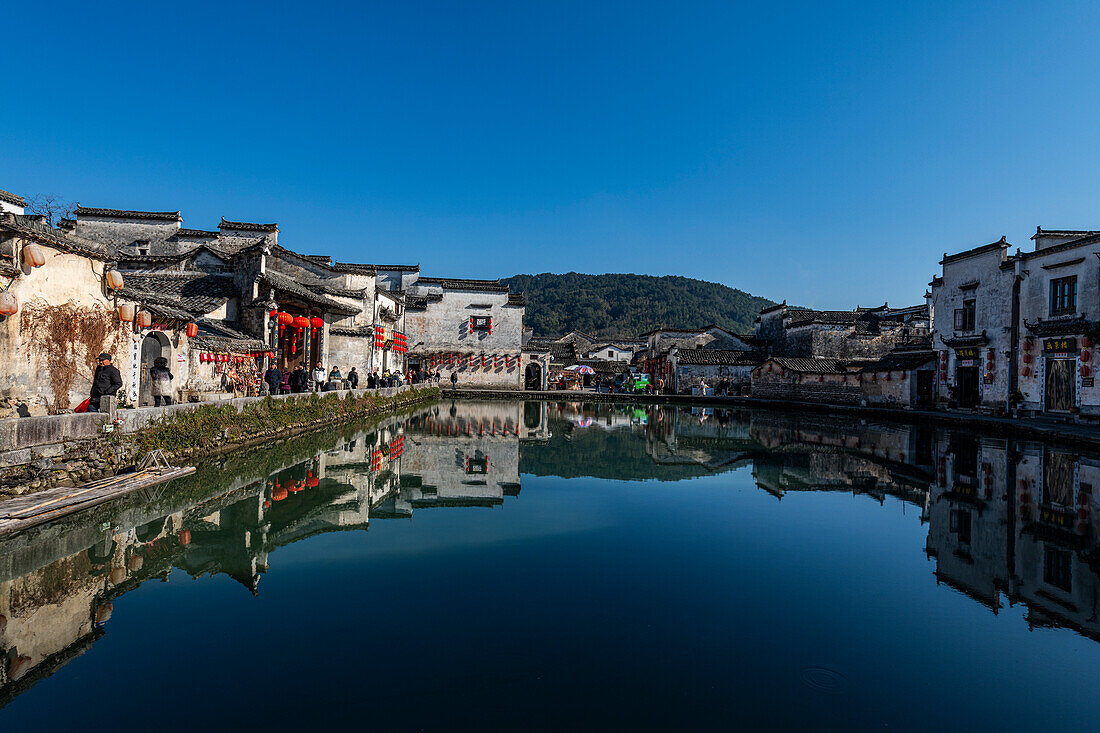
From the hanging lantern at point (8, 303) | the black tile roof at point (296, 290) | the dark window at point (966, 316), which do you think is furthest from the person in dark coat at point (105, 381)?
the dark window at point (966, 316)

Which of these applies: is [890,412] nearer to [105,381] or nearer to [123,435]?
[123,435]

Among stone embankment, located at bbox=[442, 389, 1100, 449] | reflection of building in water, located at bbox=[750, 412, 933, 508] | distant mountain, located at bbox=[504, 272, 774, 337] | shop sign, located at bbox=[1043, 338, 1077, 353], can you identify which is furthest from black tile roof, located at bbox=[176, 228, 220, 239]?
distant mountain, located at bbox=[504, 272, 774, 337]

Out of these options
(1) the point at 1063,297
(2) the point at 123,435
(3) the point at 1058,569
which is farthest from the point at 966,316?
(2) the point at 123,435

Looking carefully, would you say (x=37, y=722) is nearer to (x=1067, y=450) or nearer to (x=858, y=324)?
(x=1067, y=450)

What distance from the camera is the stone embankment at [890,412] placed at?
14.7 meters

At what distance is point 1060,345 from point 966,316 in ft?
14.6

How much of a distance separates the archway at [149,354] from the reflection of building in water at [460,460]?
5096mm

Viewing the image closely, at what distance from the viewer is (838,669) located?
3559 millimetres

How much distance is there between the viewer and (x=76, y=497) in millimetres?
6172

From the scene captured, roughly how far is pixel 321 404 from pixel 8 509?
9.31 metres

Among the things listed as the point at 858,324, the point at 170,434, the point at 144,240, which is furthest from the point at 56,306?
the point at 858,324

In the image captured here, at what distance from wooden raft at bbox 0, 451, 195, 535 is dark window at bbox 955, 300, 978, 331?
24.7 metres

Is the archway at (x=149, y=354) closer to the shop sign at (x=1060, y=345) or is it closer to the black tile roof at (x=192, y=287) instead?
the black tile roof at (x=192, y=287)

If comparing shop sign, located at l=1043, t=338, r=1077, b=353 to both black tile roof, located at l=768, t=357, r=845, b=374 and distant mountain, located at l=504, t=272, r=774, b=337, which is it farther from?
distant mountain, located at l=504, t=272, r=774, b=337
